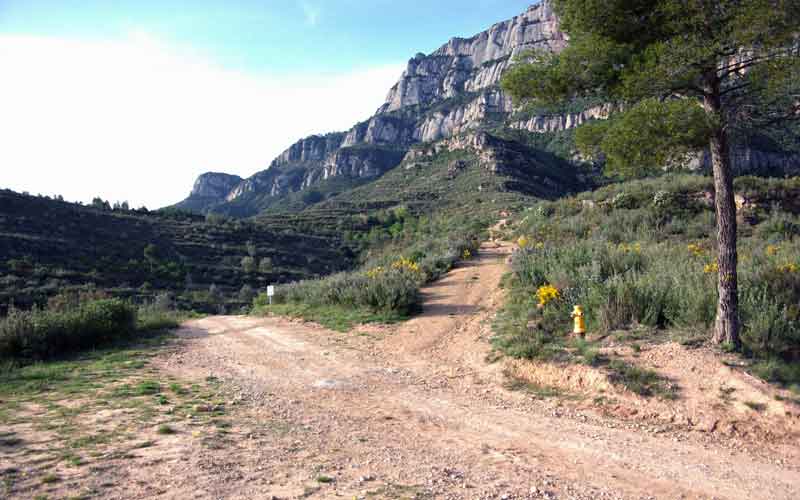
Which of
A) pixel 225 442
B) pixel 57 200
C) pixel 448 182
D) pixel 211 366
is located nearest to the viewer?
pixel 225 442

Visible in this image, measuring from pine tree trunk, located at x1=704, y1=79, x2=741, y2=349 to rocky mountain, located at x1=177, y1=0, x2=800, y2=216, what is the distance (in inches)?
2812

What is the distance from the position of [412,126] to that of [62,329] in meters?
126

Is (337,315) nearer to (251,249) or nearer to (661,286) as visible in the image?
(661,286)

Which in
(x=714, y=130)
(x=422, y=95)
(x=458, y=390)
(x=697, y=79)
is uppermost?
(x=422, y=95)

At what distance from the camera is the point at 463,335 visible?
9523 millimetres

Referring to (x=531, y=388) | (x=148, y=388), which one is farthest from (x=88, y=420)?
(x=531, y=388)

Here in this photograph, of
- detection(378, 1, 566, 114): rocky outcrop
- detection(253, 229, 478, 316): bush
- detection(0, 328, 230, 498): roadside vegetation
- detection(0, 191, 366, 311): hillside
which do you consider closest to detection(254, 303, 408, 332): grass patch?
detection(253, 229, 478, 316): bush

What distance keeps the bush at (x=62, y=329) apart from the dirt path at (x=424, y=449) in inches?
144

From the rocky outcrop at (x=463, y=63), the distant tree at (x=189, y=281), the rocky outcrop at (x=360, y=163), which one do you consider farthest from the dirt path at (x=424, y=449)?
the rocky outcrop at (x=463, y=63)

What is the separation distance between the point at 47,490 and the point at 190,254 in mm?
35571

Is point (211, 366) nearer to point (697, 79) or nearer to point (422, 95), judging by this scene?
point (697, 79)

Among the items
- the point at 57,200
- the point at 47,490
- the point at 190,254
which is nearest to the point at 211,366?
the point at 47,490

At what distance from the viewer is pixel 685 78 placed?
18.5ft

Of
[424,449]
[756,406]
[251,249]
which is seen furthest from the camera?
[251,249]
